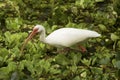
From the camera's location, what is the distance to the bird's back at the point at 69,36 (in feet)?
16.3

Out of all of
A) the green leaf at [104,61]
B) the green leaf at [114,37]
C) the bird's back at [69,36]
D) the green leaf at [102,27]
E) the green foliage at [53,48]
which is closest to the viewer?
the green leaf at [104,61]

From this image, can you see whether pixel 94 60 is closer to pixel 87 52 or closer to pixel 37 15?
pixel 87 52

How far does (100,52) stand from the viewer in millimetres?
5395

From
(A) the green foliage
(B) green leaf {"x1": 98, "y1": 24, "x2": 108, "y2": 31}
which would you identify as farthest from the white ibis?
(B) green leaf {"x1": 98, "y1": 24, "x2": 108, "y2": 31}

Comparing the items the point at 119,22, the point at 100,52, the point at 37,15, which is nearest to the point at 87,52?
the point at 100,52

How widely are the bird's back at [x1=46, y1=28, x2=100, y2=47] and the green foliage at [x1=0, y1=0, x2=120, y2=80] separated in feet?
0.59

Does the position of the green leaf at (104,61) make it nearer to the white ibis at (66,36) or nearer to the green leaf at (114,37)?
the white ibis at (66,36)

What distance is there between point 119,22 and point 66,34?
1316mm

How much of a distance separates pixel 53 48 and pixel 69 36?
0.59m

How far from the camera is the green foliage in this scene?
4871 millimetres

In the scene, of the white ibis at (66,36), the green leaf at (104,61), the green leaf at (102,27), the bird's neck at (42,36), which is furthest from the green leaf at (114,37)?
the bird's neck at (42,36)

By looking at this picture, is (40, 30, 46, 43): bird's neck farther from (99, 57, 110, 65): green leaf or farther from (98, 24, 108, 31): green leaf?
(98, 24, 108, 31): green leaf

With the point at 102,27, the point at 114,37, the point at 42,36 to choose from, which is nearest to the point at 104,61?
the point at 114,37

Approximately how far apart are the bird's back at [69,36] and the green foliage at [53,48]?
180 millimetres
